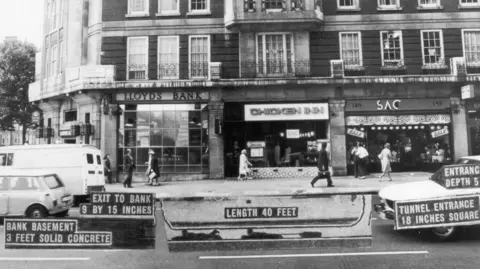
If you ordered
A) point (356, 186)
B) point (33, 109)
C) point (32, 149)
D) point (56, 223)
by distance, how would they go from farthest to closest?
point (33, 109), point (356, 186), point (32, 149), point (56, 223)

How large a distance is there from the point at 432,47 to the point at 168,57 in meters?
15.3

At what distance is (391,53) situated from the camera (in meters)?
20.1

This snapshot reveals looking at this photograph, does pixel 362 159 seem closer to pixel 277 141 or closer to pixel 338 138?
pixel 338 138

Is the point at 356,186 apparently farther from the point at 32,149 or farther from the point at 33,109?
the point at 33,109

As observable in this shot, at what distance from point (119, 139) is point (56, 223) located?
15.9 m

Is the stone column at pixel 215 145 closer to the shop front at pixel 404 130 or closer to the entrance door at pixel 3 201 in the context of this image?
the shop front at pixel 404 130

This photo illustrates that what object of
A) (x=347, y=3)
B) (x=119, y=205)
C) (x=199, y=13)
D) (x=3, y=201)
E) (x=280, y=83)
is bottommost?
(x=3, y=201)

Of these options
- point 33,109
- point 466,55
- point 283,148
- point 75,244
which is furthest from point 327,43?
point 33,109

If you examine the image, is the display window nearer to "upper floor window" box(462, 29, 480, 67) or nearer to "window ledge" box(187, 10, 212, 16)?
"window ledge" box(187, 10, 212, 16)

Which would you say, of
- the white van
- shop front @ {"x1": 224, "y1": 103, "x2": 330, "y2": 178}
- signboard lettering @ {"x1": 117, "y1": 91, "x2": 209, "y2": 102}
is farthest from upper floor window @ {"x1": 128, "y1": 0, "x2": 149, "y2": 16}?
the white van

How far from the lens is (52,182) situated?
1006 cm

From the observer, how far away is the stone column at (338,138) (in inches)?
757

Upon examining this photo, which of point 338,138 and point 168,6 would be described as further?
point 168,6

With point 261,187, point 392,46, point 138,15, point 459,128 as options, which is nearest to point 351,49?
point 392,46
